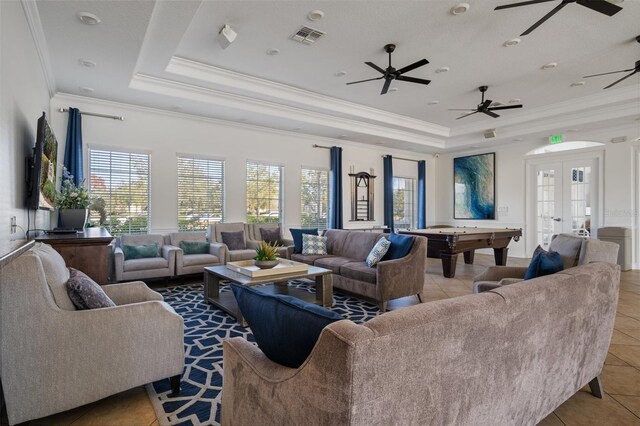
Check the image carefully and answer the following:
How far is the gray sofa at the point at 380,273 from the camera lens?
12.5 ft

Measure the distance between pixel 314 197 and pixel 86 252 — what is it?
527 centimetres

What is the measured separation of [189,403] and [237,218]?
481 cm

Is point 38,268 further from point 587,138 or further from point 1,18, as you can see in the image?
point 587,138

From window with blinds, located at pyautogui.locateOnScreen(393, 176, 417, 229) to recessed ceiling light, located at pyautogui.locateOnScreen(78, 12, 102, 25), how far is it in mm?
7455

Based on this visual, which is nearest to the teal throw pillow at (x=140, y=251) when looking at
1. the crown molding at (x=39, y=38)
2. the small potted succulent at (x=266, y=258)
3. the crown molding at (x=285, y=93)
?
the small potted succulent at (x=266, y=258)

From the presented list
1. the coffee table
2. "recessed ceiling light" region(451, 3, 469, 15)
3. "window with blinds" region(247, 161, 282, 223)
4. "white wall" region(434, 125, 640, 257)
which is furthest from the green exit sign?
the coffee table

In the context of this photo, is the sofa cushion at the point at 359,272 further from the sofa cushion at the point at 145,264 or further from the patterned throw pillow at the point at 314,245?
the sofa cushion at the point at 145,264

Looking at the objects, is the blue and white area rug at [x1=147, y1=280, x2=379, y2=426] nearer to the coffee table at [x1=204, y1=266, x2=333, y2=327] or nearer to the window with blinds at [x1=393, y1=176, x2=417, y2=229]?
the coffee table at [x1=204, y1=266, x2=333, y2=327]

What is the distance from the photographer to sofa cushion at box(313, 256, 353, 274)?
446 cm

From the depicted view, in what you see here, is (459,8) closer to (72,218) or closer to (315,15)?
(315,15)

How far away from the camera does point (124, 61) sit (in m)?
3.92

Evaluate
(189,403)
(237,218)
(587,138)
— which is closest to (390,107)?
(237,218)

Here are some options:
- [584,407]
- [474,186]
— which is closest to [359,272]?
[584,407]

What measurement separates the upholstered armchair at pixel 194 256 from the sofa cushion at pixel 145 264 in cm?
21
